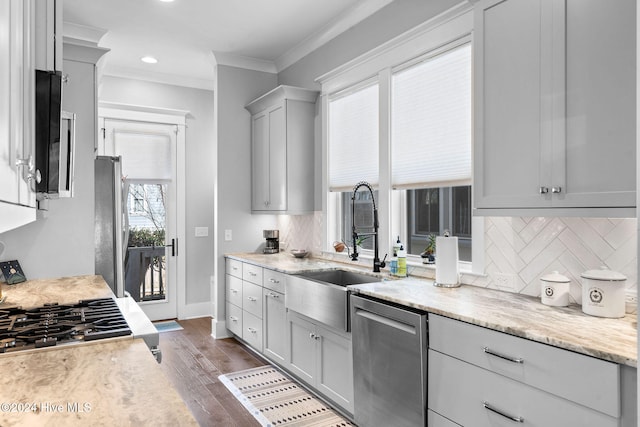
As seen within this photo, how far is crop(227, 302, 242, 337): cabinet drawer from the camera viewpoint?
4.30 metres

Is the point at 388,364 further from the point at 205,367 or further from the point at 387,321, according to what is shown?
the point at 205,367

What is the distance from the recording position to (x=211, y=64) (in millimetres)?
4977

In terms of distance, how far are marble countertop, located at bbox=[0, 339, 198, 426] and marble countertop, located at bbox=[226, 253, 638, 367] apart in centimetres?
125

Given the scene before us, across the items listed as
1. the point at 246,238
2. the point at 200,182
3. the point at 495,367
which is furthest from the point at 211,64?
the point at 495,367

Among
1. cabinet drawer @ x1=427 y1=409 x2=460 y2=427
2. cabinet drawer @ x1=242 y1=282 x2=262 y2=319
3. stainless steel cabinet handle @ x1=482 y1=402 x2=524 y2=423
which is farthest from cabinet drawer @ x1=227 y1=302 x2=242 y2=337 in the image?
stainless steel cabinet handle @ x1=482 y1=402 x2=524 y2=423

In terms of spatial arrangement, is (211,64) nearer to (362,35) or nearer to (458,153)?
(362,35)

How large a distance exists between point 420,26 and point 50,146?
247 centimetres

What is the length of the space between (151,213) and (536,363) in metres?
4.81

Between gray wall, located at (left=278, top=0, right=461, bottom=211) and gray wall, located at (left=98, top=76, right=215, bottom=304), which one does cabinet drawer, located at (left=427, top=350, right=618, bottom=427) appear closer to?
gray wall, located at (left=278, top=0, right=461, bottom=211)

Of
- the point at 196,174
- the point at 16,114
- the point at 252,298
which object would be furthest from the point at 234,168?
the point at 16,114

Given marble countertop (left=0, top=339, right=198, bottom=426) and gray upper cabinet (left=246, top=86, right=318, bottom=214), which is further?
gray upper cabinet (left=246, top=86, right=318, bottom=214)

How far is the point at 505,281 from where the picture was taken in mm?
2428

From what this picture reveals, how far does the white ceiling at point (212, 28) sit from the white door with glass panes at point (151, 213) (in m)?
0.80

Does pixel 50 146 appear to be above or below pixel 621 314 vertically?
above
